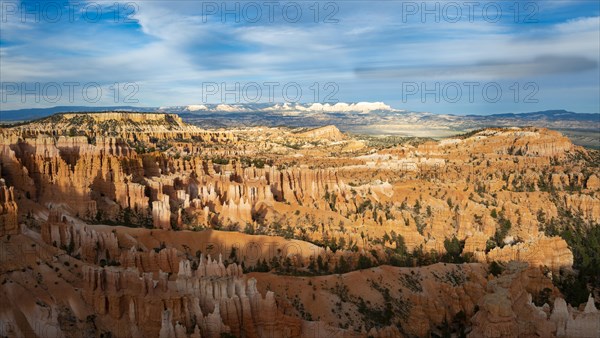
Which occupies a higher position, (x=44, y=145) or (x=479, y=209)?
(x=44, y=145)

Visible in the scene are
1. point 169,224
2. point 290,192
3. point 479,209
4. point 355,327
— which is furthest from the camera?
point 290,192

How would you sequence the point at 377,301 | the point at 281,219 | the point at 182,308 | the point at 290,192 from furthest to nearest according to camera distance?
1. the point at 290,192
2. the point at 281,219
3. the point at 377,301
4. the point at 182,308

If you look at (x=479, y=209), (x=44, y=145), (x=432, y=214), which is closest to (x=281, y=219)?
(x=432, y=214)

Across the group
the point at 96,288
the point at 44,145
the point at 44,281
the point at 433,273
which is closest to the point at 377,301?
the point at 433,273

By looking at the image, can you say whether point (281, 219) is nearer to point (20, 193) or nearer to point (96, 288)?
point (20, 193)

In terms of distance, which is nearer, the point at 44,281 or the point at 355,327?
the point at 44,281

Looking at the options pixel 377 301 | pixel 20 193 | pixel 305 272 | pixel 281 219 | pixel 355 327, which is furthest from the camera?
pixel 281 219

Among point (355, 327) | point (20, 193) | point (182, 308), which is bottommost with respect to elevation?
point (355, 327)

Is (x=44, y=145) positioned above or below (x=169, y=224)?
above

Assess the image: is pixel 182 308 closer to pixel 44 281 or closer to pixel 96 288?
pixel 96 288
